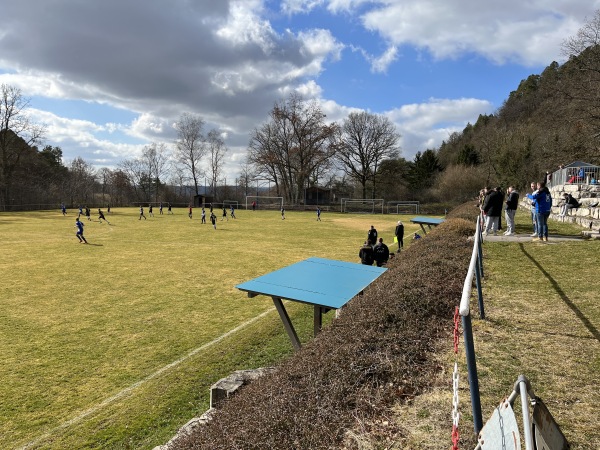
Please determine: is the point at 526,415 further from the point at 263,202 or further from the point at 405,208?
the point at 263,202

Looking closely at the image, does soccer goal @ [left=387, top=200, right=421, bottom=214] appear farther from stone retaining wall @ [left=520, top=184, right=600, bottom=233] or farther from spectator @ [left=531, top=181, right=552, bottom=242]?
spectator @ [left=531, top=181, right=552, bottom=242]

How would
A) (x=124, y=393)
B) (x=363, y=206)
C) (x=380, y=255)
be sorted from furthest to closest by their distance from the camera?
(x=363, y=206) < (x=380, y=255) < (x=124, y=393)

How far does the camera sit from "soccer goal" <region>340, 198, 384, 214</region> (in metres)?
62.9

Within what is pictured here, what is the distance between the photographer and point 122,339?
9266 millimetres

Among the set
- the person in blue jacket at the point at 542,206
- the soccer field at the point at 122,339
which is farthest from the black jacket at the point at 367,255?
the person in blue jacket at the point at 542,206

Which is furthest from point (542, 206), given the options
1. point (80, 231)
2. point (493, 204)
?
point (80, 231)

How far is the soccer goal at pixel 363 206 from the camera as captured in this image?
62.9 meters

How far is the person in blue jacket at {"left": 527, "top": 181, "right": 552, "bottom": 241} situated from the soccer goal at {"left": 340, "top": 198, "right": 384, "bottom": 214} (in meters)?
50.4

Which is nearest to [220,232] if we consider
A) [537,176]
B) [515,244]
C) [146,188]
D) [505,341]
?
[515,244]

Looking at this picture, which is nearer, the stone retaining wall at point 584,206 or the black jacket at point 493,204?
the black jacket at point 493,204

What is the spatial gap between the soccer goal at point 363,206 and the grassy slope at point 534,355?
2150 inches

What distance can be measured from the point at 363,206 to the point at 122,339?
57560 mm

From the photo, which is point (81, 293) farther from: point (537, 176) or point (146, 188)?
point (146, 188)

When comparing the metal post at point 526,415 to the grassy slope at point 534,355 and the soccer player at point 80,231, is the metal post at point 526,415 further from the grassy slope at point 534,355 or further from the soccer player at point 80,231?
the soccer player at point 80,231
